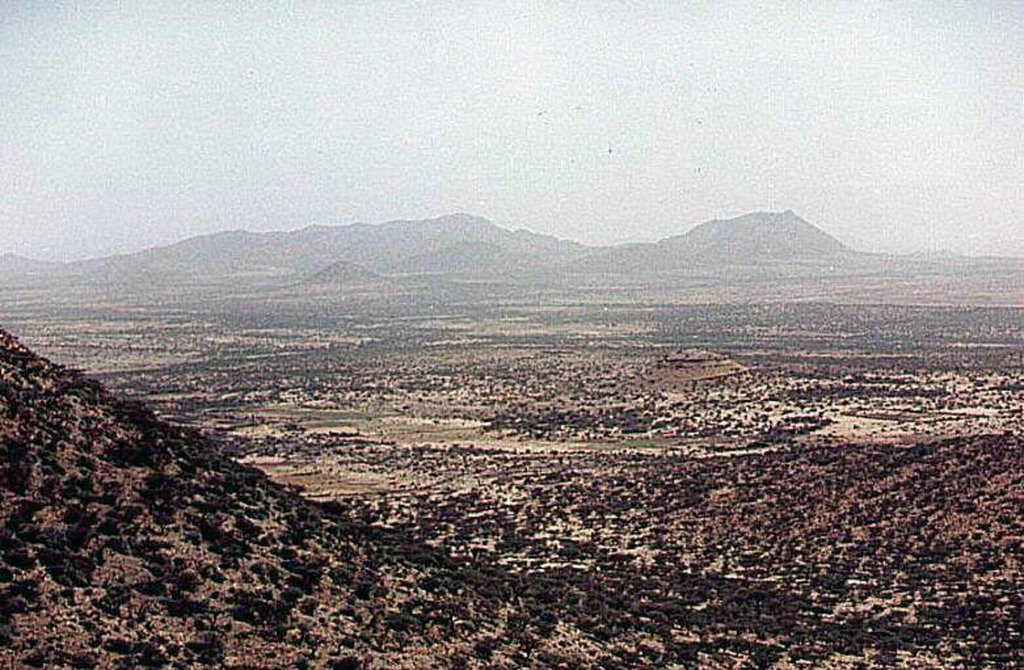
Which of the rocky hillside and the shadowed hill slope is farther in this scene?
the shadowed hill slope

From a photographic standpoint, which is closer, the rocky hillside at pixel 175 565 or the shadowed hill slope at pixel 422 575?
the rocky hillside at pixel 175 565

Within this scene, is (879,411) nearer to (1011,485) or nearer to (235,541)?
(1011,485)

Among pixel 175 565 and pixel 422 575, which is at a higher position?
pixel 175 565

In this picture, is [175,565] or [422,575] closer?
[175,565]

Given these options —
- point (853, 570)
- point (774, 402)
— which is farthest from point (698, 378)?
point (853, 570)

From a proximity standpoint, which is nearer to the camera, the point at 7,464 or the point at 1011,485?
the point at 7,464

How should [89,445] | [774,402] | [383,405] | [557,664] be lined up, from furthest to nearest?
[383,405] < [774,402] < [89,445] < [557,664]

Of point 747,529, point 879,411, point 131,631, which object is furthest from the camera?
point 879,411

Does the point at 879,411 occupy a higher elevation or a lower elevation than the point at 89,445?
lower

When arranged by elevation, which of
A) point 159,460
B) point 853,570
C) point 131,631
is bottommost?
point 853,570
